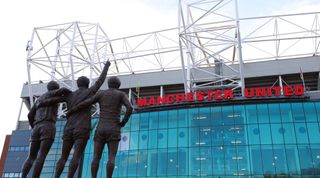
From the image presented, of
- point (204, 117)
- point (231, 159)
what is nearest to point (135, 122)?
point (204, 117)

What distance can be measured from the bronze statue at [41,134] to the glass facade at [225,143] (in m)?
26.4

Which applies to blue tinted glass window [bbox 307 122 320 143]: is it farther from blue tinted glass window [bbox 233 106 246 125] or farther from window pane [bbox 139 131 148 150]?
window pane [bbox 139 131 148 150]

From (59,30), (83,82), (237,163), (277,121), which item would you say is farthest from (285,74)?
(83,82)

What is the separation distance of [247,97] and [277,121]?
12.2 feet

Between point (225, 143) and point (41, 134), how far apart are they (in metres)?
27.6

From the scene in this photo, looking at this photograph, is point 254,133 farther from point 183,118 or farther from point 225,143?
point 183,118

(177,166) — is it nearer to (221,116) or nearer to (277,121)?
(221,116)

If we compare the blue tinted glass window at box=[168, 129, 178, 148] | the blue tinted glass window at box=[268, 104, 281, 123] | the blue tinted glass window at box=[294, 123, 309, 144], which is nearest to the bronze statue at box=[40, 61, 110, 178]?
the blue tinted glass window at box=[168, 129, 178, 148]

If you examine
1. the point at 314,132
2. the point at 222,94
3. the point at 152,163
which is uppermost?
the point at 222,94

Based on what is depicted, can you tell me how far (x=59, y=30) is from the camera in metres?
45.9

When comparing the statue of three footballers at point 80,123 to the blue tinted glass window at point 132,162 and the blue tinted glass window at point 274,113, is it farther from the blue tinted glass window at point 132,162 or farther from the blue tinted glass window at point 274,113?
the blue tinted glass window at point 274,113

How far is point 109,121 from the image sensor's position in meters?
8.97

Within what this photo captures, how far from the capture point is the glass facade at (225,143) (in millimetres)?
33500

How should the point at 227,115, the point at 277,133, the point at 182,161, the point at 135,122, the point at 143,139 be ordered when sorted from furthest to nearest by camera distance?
the point at 135,122 < the point at 143,139 < the point at 227,115 < the point at 182,161 < the point at 277,133
